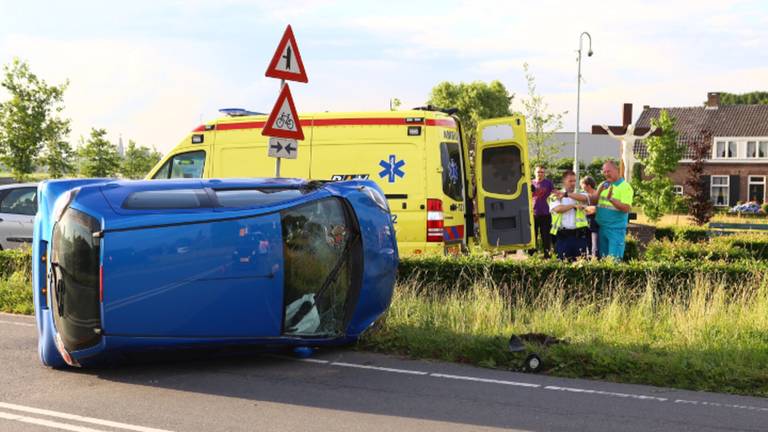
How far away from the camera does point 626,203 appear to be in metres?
13.1

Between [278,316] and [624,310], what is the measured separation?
4073 millimetres

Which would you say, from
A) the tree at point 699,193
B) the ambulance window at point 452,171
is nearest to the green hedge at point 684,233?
the ambulance window at point 452,171

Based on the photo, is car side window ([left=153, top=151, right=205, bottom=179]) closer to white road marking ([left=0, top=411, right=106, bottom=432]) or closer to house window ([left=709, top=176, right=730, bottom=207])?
white road marking ([left=0, top=411, right=106, bottom=432])

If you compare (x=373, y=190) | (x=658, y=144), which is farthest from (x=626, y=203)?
(x=658, y=144)

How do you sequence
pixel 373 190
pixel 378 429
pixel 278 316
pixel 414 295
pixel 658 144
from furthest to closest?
pixel 658 144 < pixel 414 295 < pixel 373 190 < pixel 278 316 < pixel 378 429

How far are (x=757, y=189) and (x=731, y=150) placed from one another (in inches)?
144

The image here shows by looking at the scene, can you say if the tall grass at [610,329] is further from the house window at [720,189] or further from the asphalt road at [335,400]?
the house window at [720,189]

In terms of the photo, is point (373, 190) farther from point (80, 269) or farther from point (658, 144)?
point (658, 144)

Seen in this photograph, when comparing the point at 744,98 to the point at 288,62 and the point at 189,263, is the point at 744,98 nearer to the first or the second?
the point at 288,62

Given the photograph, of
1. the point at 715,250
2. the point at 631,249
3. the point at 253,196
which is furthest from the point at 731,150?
the point at 253,196

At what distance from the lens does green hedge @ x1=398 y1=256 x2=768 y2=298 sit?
10773 mm

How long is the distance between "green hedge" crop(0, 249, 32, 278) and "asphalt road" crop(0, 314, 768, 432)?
220 inches

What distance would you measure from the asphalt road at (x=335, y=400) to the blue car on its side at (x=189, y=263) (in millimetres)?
323

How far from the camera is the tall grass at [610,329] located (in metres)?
7.72
